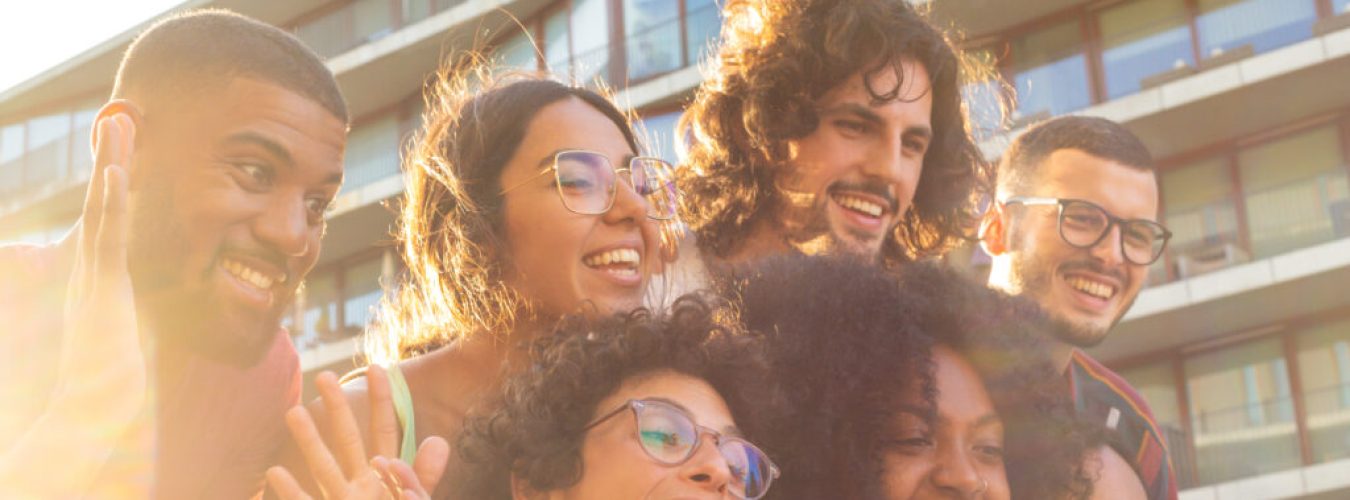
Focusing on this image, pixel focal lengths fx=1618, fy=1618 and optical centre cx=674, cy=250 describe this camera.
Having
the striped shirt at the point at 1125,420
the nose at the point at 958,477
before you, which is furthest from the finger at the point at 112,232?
the striped shirt at the point at 1125,420

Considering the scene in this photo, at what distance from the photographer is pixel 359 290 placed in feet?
55.8

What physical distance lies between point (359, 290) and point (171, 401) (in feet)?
49.7

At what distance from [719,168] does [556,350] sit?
134cm

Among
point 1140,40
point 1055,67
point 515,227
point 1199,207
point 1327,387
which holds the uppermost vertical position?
point 1140,40

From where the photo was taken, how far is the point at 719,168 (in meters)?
3.62

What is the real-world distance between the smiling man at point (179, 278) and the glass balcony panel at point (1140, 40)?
1454 cm

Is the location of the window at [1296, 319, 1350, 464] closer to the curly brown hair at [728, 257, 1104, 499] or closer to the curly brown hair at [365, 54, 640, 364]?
the curly brown hair at [728, 257, 1104, 499]

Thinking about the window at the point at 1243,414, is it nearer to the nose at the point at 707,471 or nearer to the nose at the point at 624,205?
the nose at the point at 624,205

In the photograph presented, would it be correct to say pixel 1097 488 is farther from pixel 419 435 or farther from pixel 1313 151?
pixel 1313 151

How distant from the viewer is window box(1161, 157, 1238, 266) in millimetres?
15320

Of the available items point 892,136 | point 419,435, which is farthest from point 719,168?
point 419,435

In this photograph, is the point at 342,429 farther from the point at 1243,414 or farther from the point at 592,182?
the point at 1243,414

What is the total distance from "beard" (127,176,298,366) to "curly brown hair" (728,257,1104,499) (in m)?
0.78

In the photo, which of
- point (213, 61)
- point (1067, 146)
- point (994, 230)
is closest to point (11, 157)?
point (994, 230)
